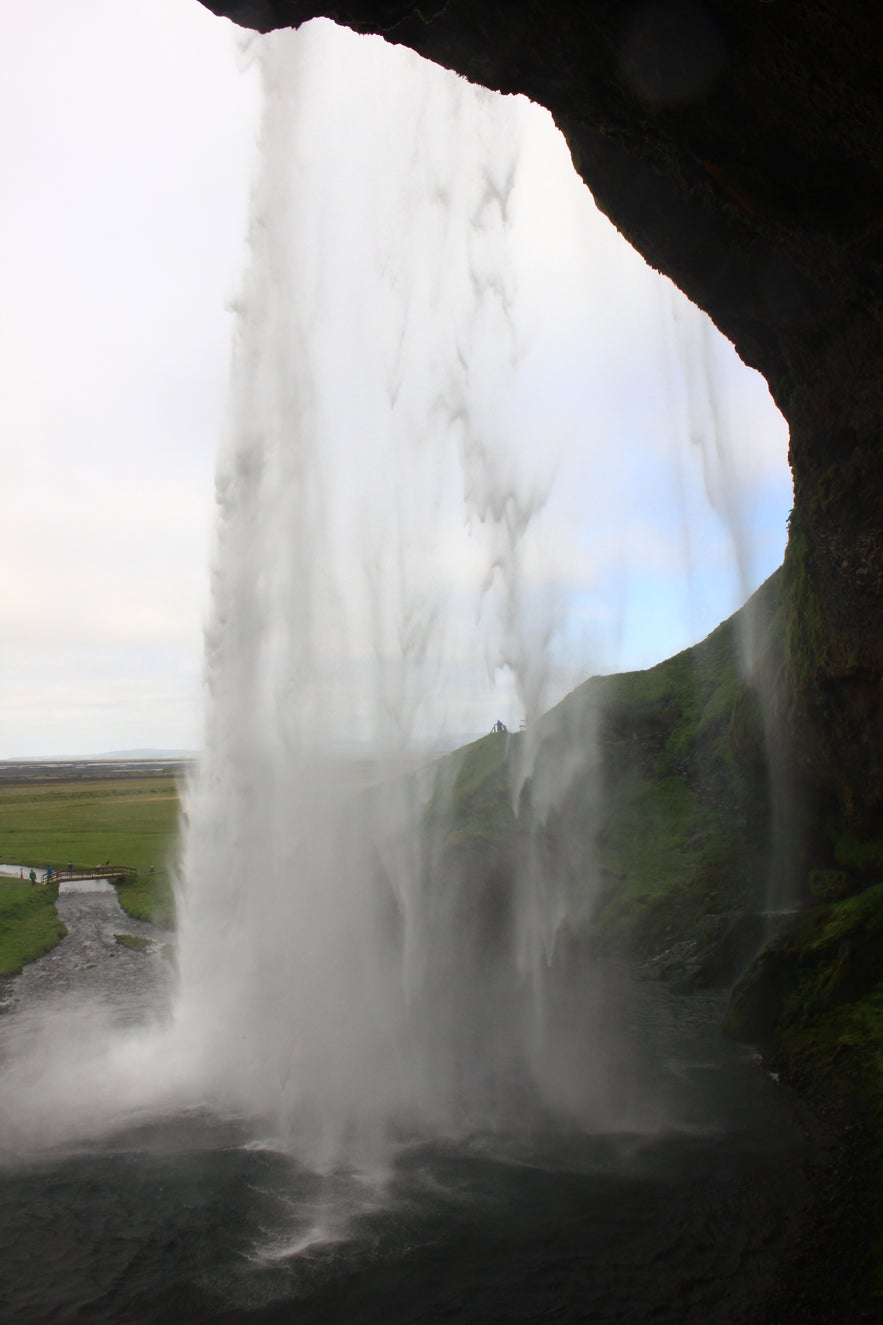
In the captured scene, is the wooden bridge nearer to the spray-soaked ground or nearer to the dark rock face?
the spray-soaked ground

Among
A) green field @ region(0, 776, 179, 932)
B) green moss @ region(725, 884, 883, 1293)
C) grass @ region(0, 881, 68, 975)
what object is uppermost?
green field @ region(0, 776, 179, 932)

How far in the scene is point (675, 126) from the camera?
14859 millimetres

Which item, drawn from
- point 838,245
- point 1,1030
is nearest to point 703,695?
point 838,245

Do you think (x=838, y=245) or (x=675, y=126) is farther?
(x=838, y=245)

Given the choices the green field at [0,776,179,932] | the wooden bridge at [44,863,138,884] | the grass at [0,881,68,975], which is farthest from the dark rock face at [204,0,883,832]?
the wooden bridge at [44,863,138,884]

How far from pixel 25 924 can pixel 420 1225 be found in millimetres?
31900

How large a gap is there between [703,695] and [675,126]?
113 ft

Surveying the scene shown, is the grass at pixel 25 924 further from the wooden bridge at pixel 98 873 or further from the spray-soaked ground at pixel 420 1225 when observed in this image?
the spray-soaked ground at pixel 420 1225

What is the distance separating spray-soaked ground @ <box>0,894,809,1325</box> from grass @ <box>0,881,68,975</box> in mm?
19961

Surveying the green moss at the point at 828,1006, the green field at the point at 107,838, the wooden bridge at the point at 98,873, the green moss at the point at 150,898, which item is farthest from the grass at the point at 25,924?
the green moss at the point at 828,1006

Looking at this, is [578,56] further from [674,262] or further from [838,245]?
[674,262]

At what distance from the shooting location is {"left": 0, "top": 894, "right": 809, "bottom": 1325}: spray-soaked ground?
38.9 feet

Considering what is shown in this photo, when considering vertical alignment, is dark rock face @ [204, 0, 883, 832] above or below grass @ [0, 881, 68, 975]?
above

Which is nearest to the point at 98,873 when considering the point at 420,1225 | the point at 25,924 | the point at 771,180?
the point at 25,924
